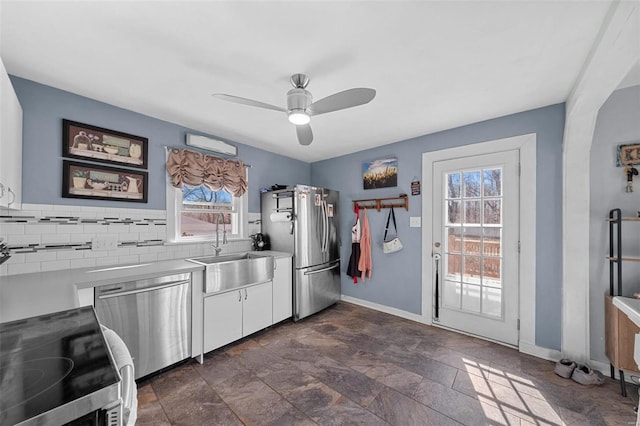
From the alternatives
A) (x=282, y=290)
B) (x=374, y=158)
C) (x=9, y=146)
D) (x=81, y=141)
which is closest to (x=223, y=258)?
(x=282, y=290)

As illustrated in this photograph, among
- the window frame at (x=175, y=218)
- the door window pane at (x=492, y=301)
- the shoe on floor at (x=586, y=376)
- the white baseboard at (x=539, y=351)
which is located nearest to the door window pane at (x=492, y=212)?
the door window pane at (x=492, y=301)

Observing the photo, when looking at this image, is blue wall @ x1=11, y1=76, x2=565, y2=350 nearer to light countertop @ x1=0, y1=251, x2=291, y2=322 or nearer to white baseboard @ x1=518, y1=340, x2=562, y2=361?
white baseboard @ x1=518, y1=340, x2=562, y2=361

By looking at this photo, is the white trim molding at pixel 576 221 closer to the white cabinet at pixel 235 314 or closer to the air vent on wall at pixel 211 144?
the white cabinet at pixel 235 314

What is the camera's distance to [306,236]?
131 inches

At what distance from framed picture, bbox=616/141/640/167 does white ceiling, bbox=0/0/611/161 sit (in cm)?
63

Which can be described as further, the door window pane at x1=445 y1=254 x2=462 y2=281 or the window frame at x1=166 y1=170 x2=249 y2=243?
the door window pane at x1=445 y1=254 x2=462 y2=281

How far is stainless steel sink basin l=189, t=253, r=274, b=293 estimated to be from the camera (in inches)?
92.2

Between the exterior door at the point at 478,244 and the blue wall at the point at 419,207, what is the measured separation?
200 mm

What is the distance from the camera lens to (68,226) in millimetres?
2113

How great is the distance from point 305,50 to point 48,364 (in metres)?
1.82

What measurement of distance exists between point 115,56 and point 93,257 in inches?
64.8

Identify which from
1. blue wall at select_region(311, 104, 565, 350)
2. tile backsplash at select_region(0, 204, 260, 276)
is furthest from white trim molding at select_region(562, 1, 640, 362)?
tile backsplash at select_region(0, 204, 260, 276)

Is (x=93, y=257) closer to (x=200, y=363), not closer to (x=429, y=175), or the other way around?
(x=200, y=363)

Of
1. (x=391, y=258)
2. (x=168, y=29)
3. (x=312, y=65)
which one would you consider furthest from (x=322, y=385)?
(x=168, y=29)
